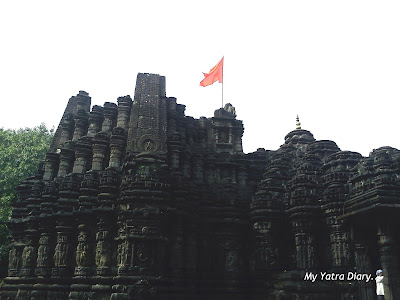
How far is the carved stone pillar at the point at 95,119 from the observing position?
1998 centimetres

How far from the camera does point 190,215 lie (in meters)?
16.4

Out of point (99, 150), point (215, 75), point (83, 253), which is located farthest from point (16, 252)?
point (215, 75)

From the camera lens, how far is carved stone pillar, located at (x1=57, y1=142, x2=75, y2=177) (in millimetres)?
19797

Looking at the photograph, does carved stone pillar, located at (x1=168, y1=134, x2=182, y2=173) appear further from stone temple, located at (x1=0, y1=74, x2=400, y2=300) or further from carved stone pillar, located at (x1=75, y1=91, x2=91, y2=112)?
carved stone pillar, located at (x1=75, y1=91, x2=91, y2=112)

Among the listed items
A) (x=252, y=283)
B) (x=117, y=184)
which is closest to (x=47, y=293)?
(x=117, y=184)

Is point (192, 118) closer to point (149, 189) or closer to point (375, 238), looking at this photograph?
point (149, 189)

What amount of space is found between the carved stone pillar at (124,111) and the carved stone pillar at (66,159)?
3.28 m

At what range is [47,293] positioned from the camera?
16312mm

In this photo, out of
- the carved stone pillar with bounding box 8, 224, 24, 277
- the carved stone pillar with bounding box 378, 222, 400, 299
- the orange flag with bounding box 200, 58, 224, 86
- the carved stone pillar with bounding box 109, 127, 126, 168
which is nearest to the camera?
the carved stone pillar with bounding box 378, 222, 400, 299

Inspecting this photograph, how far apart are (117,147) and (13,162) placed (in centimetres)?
1636

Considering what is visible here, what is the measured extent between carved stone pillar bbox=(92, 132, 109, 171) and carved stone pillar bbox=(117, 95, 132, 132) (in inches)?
43.7

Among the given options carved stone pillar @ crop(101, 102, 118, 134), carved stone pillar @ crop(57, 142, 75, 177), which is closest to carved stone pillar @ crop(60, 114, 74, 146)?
carved stone pillar @ crop(57, 142, 75, 177)

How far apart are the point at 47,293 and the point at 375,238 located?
1379cm

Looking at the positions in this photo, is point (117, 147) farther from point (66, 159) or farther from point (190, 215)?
point (190, 215)
